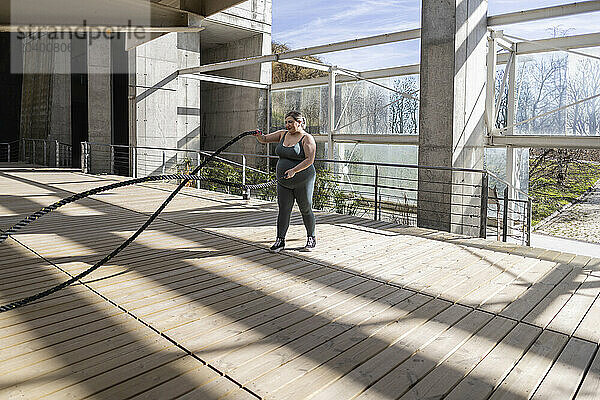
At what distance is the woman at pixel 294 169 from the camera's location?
4.72m

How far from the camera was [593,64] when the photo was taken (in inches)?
368

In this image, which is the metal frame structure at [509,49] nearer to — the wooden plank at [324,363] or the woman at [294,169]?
the woman at [294,169]

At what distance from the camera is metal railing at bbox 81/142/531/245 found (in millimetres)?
6973

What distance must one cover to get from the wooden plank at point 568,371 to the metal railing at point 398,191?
3100 millimetres

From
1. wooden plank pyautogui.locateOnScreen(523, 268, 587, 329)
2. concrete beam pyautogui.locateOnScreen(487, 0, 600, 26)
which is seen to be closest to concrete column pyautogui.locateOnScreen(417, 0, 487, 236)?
concrete beam pyautogui.locateOnScreen(487, 0, 600, 26)

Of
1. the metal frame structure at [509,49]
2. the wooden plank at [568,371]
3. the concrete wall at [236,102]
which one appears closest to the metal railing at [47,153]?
the concrete wall at [236,102]

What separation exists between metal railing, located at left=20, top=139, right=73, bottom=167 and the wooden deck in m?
12.6

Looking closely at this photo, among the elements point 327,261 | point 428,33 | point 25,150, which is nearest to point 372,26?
point 25,150

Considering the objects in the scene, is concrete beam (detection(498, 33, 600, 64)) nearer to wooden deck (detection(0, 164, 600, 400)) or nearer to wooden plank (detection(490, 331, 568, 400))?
wooden deck (detection(0, 164, 600, 400))

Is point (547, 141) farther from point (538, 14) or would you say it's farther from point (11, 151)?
point (11, 151)

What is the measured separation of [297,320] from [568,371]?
152cm

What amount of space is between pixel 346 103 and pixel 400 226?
9470mm

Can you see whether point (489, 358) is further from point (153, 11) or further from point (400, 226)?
point (153, 11)

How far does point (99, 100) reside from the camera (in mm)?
15672
